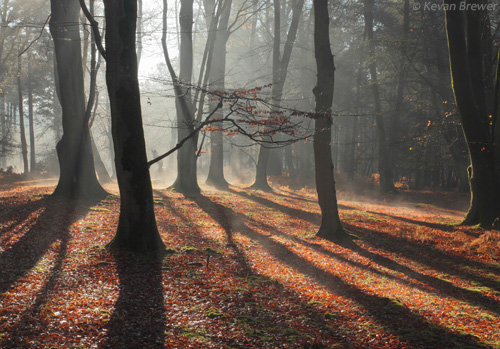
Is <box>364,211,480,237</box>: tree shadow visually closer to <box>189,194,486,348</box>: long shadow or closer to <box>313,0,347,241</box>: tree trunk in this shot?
<box>313,0,347,241</box>: tree trunk

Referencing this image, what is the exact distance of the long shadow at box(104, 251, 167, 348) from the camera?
13.0 ft

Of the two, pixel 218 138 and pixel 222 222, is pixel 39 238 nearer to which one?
pixel 222 222

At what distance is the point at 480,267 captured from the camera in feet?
24.1

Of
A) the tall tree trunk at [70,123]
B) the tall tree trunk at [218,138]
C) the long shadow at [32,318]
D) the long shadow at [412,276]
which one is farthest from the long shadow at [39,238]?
the tall tree trunk at [218,138]

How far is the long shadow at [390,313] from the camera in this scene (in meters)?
4.20

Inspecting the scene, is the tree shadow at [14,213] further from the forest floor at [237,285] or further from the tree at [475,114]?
the tree at [475,114]

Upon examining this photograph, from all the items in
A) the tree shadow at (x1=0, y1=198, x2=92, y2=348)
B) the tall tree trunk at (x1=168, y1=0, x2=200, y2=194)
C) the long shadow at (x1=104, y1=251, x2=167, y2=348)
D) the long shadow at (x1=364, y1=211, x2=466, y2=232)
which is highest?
the tall tree trunk at (x1=168, y1=0, x2=200, y2=194)

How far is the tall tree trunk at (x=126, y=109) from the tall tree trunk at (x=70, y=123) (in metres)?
5.32

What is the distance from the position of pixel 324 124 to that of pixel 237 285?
473 centimetres

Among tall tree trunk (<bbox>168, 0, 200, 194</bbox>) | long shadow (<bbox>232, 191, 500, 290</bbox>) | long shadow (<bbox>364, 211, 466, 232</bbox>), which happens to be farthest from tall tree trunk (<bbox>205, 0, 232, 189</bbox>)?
long shadow (<bbox>232, 191, 500, 290</bbox>)

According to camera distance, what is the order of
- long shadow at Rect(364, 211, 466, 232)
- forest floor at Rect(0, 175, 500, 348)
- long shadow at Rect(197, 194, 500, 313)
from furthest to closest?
1. long shadow at Rect(364, 211, 466, 232)
2. long shadow at Rect(197, 194, 500, 313)
3. forest floor at Rect(0, 175, 500, 348)

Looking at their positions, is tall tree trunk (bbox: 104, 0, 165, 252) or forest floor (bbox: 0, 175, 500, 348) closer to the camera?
forest floor (bbox: 0, 175, 500, 348)

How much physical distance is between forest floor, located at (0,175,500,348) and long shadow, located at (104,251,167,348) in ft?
0.05

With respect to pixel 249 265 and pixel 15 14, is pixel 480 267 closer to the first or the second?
pixel 249 265
